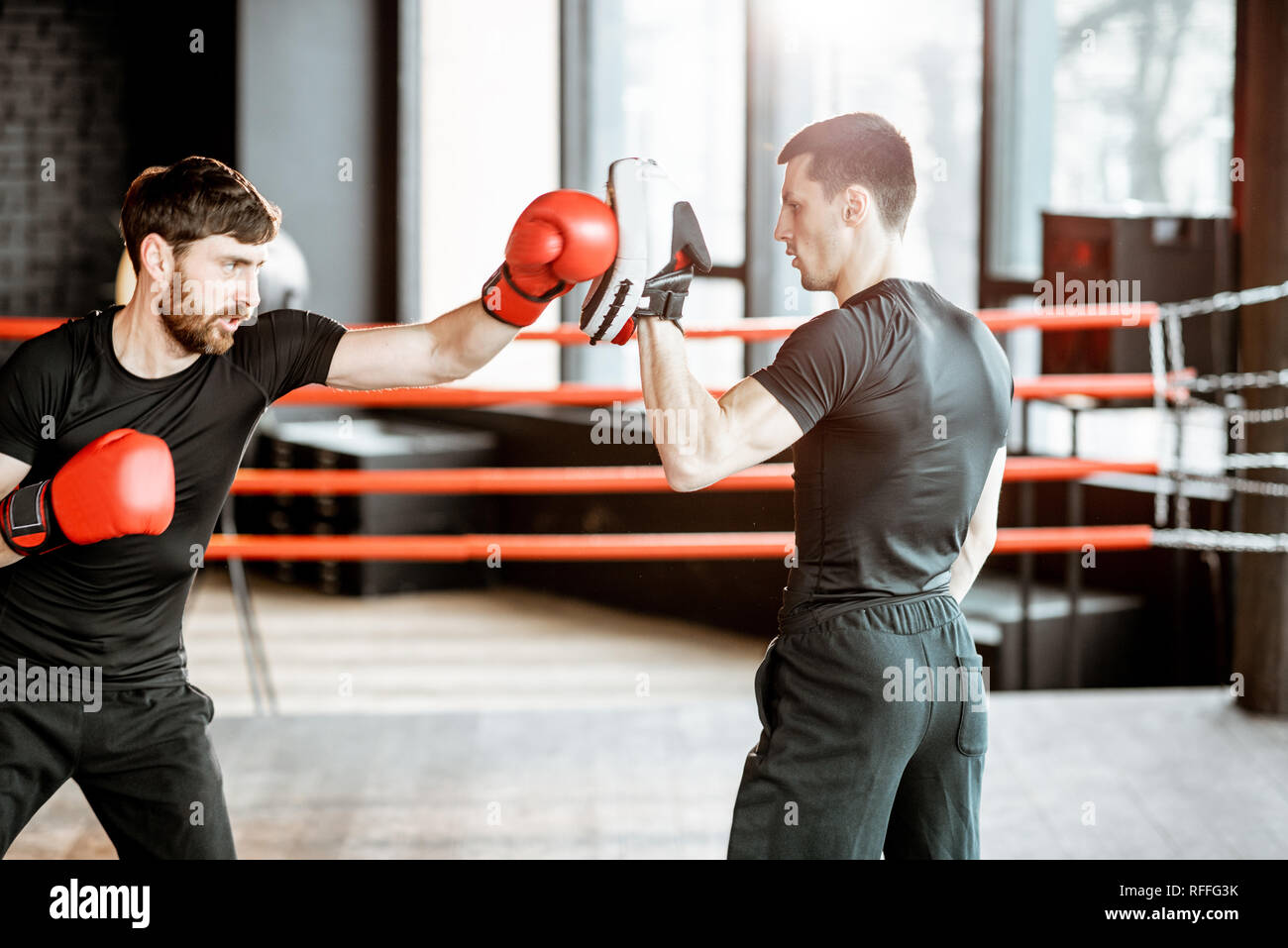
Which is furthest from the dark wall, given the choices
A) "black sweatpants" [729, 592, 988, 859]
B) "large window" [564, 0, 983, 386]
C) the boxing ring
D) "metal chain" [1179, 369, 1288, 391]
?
"black sweatpants" [729, 592, 988, 859]

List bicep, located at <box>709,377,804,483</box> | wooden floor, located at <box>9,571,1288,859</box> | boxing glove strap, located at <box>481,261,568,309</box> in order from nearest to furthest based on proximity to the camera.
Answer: bicep, located at <box>709,377,804,483</box> → boxing glove strap, located at <box>481,261,568,309</box> → wooden floor, located at <box>9,571,1288,859</box>

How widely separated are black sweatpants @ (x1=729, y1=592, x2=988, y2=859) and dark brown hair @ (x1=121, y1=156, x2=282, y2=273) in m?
0.80

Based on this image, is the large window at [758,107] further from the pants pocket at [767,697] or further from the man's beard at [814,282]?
the pants pocket at [767,697]

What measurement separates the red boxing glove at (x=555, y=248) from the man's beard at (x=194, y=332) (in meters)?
0.34

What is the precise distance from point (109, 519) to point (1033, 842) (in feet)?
5.70

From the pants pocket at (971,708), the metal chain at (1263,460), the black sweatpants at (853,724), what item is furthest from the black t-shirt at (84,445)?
the metal chain at (1263,460)

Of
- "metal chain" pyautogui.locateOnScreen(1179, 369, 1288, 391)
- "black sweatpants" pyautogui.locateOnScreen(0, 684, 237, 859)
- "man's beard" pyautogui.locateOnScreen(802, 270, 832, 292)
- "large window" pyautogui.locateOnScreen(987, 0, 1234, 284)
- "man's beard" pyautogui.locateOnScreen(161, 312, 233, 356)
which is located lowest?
"black sweatpants" pyautogui.locateOnScreen(0, 684, 237, 859)

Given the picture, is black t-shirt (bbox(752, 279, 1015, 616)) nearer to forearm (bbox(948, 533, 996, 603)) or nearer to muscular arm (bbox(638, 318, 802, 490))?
muscular arm (bbox(638, 318, 802, 490))

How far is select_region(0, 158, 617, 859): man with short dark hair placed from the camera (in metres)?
1.72

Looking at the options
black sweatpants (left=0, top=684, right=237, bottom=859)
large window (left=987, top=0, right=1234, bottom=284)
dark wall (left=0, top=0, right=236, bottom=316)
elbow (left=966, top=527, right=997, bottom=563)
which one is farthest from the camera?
dark wall (left=0, top=0, right=236, bottom=316)

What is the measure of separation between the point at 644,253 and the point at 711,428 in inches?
8.8

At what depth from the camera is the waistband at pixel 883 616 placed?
169 cm

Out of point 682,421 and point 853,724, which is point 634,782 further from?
point 682,421

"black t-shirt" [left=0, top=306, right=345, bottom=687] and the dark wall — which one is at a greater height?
the dark wall
